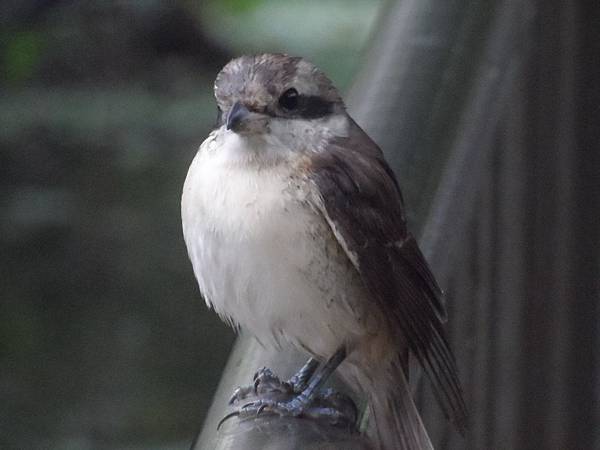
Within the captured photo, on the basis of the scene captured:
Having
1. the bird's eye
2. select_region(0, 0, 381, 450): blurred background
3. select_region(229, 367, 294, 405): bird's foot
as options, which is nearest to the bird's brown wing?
the bird's eye

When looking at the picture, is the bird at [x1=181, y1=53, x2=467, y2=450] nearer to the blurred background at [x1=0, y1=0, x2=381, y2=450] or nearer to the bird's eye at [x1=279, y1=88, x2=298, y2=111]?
the bird's eye at [x1=279, y1=88, x2=298, y2=111]

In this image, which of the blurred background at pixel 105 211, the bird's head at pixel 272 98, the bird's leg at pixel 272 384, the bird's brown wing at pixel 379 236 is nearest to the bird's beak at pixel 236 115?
the bird's head at pixel 272 98

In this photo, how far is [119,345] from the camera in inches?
190

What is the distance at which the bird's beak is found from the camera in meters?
2.33

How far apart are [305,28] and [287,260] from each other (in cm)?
183

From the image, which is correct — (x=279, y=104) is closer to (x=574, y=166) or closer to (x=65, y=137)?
(x=574, y=166)

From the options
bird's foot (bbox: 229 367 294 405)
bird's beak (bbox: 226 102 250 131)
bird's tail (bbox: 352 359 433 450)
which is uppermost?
bird's beak (bbox: 226 102 250 131)

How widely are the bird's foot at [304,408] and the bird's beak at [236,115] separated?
48cm

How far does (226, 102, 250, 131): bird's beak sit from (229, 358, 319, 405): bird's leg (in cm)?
43

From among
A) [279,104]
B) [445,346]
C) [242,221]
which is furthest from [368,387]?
[279,104]

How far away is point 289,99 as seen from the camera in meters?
2.46

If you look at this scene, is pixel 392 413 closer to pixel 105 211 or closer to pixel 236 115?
pixel 236 115

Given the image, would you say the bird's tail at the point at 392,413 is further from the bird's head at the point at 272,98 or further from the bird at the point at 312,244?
the bird's head at the point at 272,98

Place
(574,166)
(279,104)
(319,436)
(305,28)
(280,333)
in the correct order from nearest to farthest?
(319,436), (280,333), (279,104), (574,166), (305,28)
